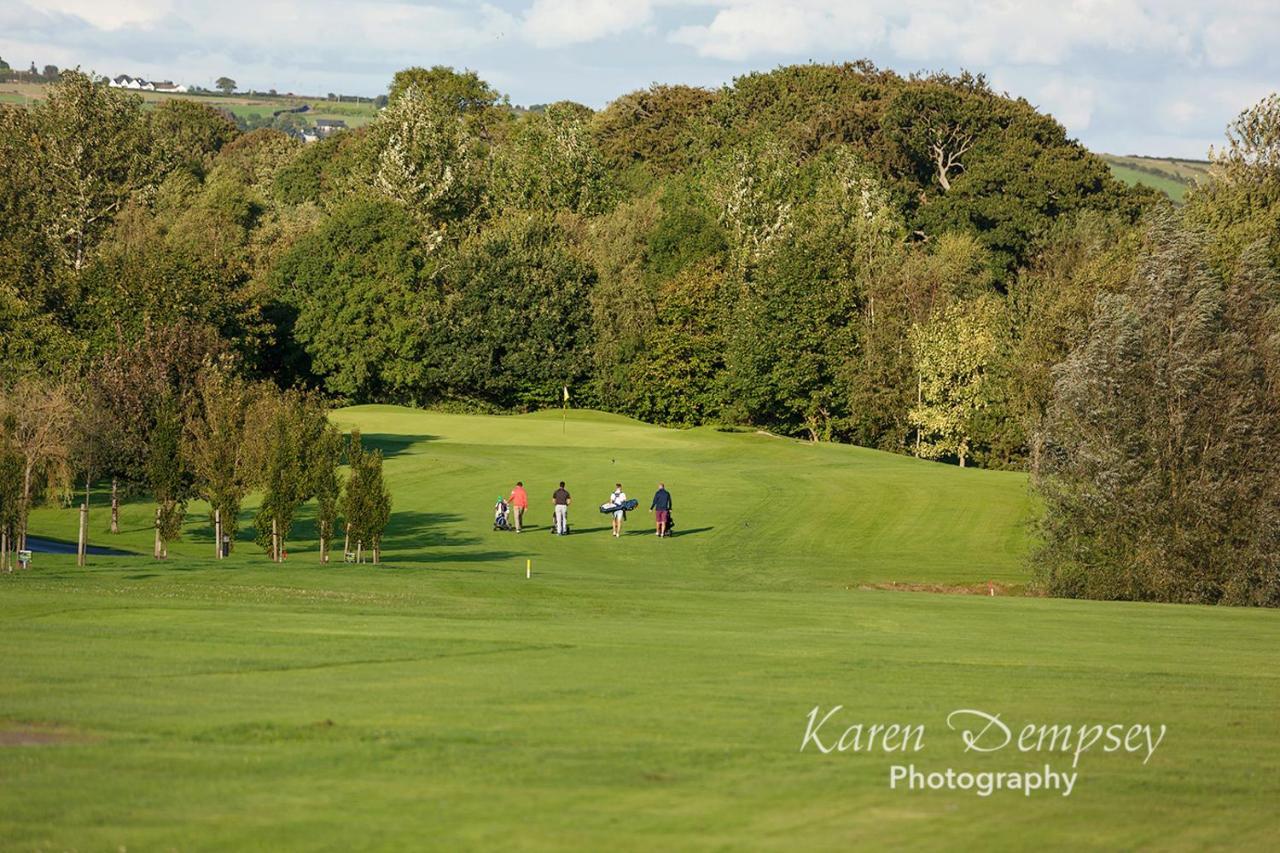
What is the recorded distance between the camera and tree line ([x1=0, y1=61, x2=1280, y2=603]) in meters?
74.8

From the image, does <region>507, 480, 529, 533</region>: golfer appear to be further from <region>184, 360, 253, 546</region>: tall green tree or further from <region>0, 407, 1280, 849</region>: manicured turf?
<region>0, 407, 1280, 849</region>: manicured turf

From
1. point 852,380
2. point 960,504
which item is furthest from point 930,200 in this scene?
point 960,504

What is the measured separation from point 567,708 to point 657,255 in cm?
8044

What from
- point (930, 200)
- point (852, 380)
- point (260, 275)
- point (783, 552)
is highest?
point (930, 200)

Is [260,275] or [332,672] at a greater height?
[260,275]

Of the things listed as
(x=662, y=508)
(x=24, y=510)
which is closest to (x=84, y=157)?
(x=662, y=508)

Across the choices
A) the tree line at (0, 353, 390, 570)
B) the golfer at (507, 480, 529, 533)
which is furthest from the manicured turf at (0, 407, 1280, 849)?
the golfer at (507, 480, 529, 533)

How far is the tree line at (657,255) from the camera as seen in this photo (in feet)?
245

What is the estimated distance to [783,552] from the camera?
4472cm

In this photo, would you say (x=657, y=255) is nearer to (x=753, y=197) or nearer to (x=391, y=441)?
(x=753, y=197)

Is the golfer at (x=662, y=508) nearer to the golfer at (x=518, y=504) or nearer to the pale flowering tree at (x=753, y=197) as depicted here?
the golfer at (x=518, y=504)

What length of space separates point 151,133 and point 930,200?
5809cm

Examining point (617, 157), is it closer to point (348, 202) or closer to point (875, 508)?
point (348, 202)

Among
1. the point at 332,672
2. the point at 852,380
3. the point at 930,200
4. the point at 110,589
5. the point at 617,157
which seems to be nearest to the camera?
the point at 332,672
